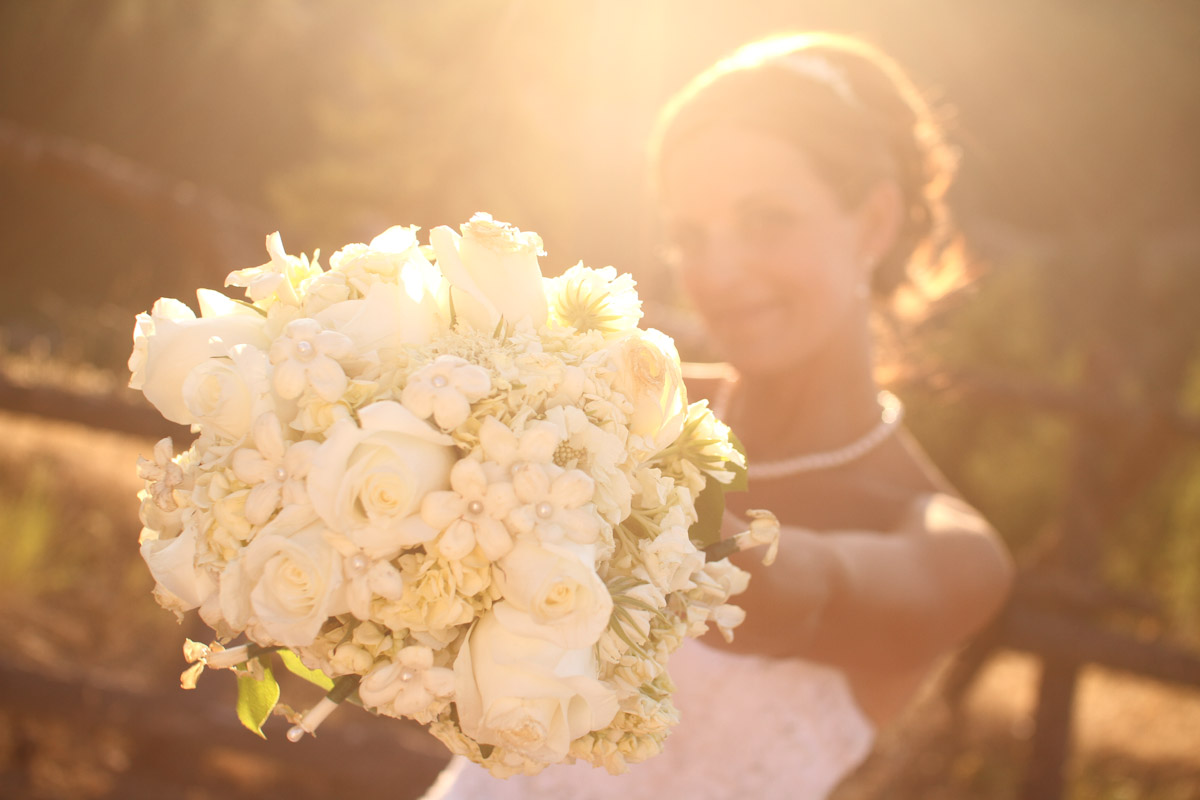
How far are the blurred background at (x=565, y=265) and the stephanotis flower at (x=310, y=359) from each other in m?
2.51

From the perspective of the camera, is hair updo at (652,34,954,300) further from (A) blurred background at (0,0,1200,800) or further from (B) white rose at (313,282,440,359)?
(B) white rose at (313,282,440,359)

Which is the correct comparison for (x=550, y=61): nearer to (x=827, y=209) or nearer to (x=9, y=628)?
(x=9, y=628)

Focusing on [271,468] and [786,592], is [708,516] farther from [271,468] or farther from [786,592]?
[271,468]

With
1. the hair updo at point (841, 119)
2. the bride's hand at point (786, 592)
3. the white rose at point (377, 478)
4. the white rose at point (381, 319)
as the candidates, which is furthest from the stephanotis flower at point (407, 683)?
the hair updo at point (841, 119)

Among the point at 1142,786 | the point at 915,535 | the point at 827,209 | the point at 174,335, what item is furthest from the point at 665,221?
the point at 1142,786

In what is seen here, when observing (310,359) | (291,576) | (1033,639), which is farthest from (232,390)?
(1033,639)

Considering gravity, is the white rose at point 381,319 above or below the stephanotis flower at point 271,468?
above

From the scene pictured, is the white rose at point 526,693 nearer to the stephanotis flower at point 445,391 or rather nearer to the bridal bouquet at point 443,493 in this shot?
Answer: the bridal bouquet at point 443,493

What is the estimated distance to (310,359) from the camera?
92 centimetres

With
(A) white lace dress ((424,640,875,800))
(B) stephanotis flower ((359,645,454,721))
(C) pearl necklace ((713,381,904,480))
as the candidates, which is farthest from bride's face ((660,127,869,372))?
(B) stephanotis flower ((359,645,454,721))

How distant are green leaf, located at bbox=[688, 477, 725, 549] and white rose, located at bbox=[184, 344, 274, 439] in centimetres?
59

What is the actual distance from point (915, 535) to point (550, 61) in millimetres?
8212

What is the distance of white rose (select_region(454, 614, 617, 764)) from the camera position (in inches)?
35.9

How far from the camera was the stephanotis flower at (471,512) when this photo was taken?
864 mm
